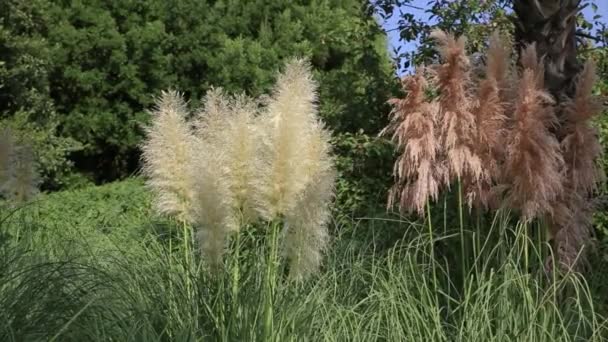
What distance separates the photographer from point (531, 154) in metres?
3.73

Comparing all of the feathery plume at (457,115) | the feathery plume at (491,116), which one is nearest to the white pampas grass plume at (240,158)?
the feathery plume at (457,115)

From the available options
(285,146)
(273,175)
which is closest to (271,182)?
(273,175)

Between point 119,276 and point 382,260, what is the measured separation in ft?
4.59

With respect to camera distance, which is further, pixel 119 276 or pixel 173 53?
pixel 173 53

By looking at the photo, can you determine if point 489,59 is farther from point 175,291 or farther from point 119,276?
point 119,276

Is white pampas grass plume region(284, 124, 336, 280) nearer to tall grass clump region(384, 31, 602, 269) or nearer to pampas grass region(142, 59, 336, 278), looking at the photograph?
pampas grass region(142, 59, 336, 278)

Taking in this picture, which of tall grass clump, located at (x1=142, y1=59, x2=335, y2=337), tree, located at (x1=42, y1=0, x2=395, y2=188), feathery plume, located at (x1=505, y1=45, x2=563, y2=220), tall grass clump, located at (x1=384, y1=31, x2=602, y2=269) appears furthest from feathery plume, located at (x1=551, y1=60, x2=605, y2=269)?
tree, located at (x1=42, y1=0, x2=395, y2=188)

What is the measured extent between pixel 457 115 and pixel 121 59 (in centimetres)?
1228

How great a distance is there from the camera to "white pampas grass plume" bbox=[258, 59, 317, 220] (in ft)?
10.8

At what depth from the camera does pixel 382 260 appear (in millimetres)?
4246

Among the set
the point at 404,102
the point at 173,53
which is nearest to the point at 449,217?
the point at 404,102

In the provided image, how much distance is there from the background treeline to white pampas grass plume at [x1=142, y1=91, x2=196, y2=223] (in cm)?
1013

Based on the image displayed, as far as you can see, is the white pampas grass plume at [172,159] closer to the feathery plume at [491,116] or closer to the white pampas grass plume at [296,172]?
the white pampas grass plume at [296,172]

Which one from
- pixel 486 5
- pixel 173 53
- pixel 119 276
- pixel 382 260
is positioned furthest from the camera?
pixel 173 53
